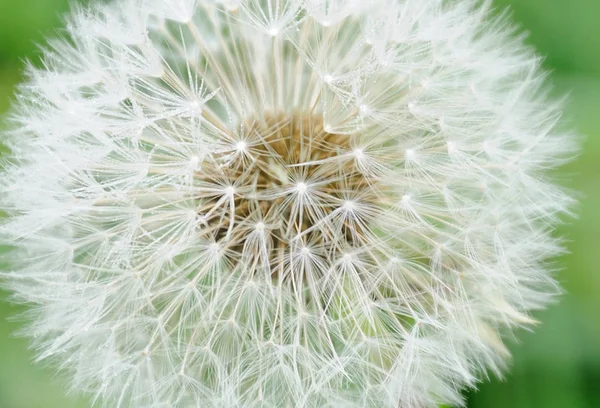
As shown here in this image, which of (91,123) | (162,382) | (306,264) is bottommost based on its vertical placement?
(162,382)

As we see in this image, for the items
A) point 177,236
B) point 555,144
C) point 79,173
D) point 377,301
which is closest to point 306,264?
point 377,301

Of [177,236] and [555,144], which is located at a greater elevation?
[555,144]

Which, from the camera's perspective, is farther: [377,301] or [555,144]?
[555,144]

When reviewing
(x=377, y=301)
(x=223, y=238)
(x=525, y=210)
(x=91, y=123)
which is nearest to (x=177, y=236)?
(x=223, y=238)

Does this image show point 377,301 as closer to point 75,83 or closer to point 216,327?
point 216,327

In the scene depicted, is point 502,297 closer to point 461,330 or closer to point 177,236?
point 461,330

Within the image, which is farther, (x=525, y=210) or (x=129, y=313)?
(x=525, y=210)
